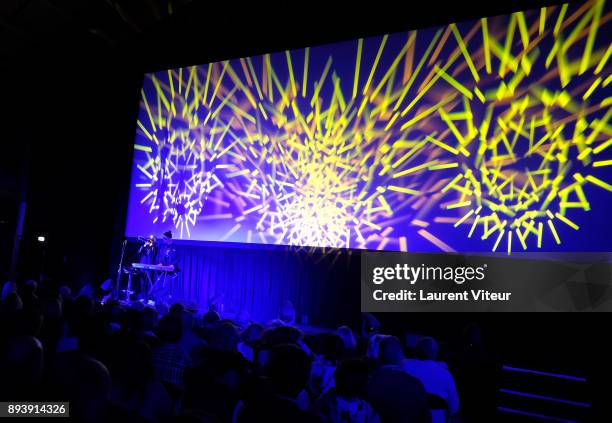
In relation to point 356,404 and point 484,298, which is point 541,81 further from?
point 356,404

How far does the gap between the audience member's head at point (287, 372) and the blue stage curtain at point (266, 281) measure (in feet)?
10.9

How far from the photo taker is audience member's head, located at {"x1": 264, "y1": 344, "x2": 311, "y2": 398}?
1.50 metres

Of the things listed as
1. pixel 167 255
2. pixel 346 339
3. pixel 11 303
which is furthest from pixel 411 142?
pixel 167 255

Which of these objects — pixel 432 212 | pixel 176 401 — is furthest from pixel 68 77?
pixel 176 401

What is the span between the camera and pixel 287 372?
4.91ft

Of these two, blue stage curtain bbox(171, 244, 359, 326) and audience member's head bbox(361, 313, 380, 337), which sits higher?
blue stage curtain bbox(171, 244, 359, 326)

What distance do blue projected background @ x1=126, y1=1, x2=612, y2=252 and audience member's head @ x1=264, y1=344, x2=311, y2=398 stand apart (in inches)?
116

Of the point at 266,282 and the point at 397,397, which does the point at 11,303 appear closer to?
the point at 397,397

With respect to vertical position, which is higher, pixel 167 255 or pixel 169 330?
pixel 167 255

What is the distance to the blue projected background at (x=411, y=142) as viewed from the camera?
3.71 m

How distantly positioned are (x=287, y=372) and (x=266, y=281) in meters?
3.97

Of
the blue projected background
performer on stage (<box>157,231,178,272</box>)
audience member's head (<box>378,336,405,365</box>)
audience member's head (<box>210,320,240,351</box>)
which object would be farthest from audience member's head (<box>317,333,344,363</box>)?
performer on stage (<box>157,231,178,272</box>)

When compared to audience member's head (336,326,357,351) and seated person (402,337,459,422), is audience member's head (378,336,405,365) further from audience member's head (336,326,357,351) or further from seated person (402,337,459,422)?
audience member's head (336,326,357,351)

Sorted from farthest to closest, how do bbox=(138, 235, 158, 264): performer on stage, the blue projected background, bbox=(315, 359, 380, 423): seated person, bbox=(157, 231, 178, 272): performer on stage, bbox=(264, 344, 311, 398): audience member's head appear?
bbox=(157, 231, 178, 272): performer on stage → bbox=(138, 235, 158, 264): performer on stage → the blue projected background → bbox=(315, 359, 380, 423): seated person → bbox=(264, 344, 311, 398): audience member's head
